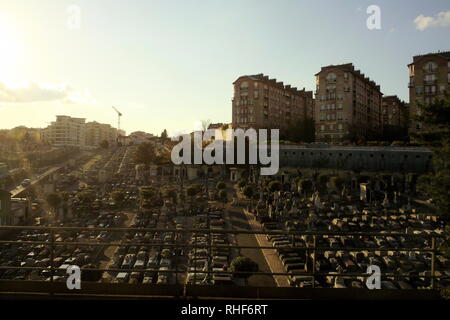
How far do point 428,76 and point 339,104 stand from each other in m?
11.4

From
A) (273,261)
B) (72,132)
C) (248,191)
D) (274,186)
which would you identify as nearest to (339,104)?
(274,186)

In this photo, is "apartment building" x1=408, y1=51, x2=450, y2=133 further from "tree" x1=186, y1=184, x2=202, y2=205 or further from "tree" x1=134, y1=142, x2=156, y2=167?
"tree" x1=134, y1=142, x2=156, y2=167

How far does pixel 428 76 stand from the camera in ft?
144

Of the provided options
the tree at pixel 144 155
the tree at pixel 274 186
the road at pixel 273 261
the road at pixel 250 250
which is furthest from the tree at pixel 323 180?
the tree at pixel 144 155

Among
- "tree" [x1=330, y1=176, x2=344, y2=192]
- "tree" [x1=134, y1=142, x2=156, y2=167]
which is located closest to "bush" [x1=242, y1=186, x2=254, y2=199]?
"tree" [x1=330, y1=176, x2=344, y2=192]

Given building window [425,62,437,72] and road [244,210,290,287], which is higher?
building window [425,62,437,72]

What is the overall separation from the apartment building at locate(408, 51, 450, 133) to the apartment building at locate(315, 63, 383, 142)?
780cm

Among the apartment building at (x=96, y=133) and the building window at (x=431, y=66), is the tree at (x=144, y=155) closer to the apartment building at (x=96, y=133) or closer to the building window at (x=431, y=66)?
the building window at (x=431, y=66)

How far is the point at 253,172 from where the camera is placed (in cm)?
4328

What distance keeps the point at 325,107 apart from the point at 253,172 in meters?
16.9

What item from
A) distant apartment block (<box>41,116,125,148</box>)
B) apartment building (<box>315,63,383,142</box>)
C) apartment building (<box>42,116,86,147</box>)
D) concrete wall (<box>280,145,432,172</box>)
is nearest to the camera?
concrete wall (<box>280,145,432,172</box>)

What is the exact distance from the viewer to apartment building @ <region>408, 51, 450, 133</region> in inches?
1687
